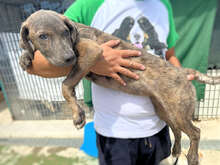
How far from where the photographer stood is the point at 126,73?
53.4 inches

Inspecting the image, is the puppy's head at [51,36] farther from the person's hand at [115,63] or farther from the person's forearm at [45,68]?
the person's hand at [115,63]

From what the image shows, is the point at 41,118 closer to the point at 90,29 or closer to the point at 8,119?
the point at 8,119

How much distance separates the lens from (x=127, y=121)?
144 centimetres

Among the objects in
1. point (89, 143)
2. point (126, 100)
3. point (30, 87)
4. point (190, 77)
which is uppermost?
point (190, 77)

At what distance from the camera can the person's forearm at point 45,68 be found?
122 cm

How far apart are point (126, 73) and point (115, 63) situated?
0.11 metres

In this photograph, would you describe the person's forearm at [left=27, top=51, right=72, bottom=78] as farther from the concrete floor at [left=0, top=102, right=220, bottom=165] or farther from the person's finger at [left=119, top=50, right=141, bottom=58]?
the concrete floor at [left=0, top=102, right=220, bottom=165]

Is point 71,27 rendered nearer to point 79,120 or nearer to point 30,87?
point 79,120

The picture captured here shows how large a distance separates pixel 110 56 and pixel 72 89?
35 cm

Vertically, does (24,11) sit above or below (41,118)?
above

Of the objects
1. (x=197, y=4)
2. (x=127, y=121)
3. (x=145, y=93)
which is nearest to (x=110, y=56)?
(x=145, y=93)

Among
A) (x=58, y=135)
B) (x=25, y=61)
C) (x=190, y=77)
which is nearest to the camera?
(x=25, y=61)

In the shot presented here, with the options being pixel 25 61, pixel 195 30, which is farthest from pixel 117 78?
pixel 195 30

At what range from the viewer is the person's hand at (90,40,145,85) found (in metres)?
1.30
